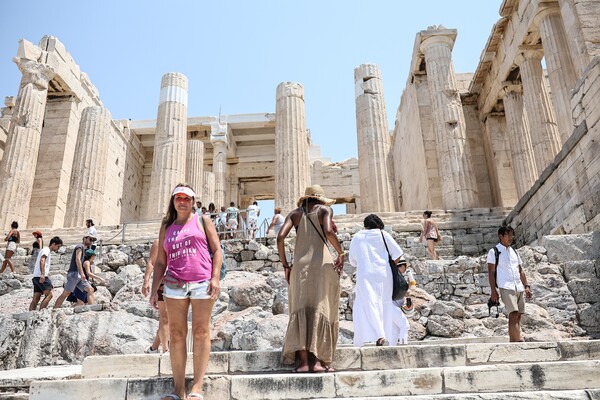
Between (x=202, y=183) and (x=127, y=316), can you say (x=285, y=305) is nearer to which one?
(x=127, y=316)

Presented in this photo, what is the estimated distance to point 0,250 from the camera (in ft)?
50.3

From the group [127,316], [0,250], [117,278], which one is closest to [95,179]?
[0,250]

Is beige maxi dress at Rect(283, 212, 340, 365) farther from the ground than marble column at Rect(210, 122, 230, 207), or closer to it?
closer to it

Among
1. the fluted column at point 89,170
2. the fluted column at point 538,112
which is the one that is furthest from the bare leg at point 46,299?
the fluted column at point 538,112

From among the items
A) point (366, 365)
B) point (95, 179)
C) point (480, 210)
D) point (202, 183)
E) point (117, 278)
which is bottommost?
point (366, 365)

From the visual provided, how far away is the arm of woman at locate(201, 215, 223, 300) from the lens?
3383mm

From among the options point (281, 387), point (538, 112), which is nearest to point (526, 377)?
point (281, 387)

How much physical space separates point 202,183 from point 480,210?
1503cm

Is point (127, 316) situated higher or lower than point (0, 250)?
lower

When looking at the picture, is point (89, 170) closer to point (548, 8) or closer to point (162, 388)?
point (548, 8)

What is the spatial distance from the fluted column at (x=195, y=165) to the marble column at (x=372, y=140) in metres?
8.82

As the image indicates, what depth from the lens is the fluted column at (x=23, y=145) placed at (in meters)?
18.7

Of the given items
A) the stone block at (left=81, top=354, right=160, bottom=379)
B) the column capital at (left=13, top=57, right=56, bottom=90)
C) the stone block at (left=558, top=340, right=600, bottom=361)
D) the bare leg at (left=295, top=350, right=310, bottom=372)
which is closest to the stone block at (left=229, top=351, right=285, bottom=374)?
the bare leg at (left=295, top=350, right=310, bottom=372)

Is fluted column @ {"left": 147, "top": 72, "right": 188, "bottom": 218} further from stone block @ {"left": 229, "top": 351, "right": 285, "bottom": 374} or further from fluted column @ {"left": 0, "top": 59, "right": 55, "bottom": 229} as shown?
stone block @ {"left": 229, "top": 351, "right": 285, "bottom": 374}
